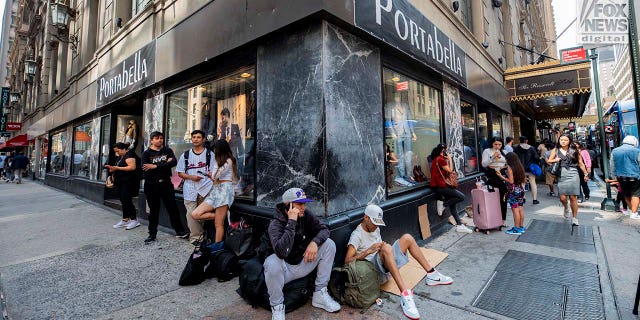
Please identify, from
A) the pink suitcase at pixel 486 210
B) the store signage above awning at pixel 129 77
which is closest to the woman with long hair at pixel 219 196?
the store signage above awning at pixel 129 77

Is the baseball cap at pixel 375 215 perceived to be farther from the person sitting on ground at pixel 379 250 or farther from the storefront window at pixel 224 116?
the storefront window at pixel 224 116

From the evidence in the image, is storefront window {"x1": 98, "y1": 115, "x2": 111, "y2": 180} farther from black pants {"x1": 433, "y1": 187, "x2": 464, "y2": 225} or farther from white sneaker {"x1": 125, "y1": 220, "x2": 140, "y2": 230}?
black pants {"x1": 433, "y1": 187, "x2": 464, "y2": 225}

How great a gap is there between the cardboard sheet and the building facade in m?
0.53

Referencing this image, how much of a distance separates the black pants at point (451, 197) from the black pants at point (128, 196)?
6302 mm

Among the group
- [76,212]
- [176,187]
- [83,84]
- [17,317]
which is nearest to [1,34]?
[17,317]

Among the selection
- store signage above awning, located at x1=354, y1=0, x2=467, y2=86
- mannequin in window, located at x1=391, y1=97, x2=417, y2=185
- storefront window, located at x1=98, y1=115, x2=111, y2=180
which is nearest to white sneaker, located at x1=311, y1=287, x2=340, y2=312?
mannequin in window, located at x1=391, y1=97, x2=417, y2=185

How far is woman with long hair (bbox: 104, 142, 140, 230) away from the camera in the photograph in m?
5.91

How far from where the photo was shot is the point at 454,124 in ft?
23.8

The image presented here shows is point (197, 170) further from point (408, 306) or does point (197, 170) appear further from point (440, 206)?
point (440, 206)

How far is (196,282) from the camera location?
11.2 feet

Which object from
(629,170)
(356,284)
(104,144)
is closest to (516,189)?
(629,170)

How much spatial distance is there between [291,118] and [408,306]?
2541mm

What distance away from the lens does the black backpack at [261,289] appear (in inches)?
110

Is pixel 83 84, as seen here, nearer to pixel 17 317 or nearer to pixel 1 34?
pixel 1 34
